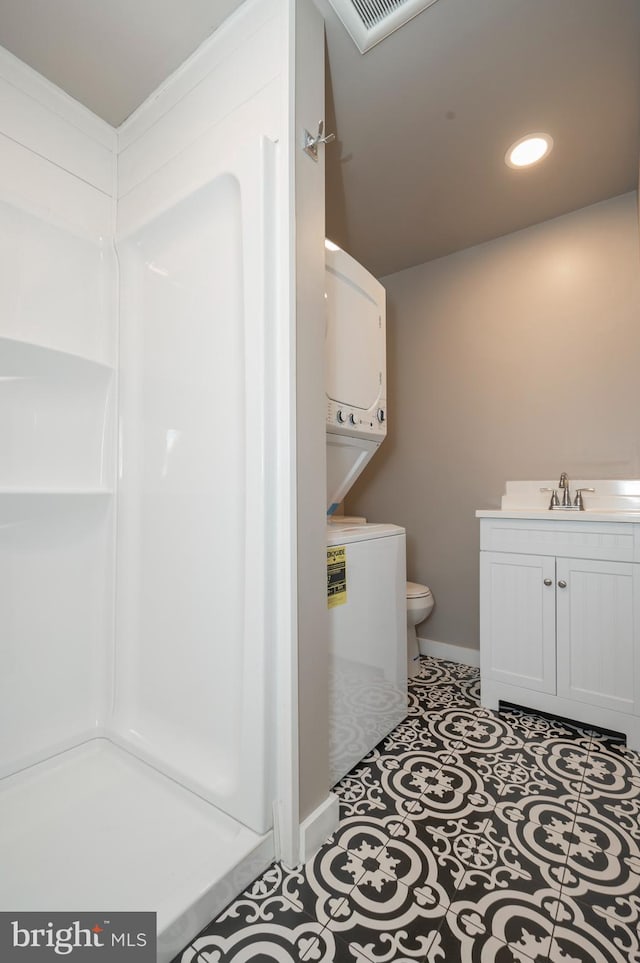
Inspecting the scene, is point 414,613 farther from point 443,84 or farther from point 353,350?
point 443,84

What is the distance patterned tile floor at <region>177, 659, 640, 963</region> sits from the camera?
3.11ft

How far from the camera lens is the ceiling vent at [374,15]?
1.31 metres

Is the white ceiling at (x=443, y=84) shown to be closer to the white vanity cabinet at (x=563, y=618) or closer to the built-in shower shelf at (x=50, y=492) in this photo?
the built-in shower shelf at (x=50, y=492)

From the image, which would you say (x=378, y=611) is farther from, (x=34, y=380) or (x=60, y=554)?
(x=34, y=380)

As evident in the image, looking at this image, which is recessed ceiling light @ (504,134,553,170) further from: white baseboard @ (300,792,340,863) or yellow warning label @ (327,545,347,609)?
white baseboard @ (300,792,340,863)

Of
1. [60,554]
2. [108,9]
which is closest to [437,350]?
[108,9]

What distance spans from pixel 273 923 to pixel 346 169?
262 cm

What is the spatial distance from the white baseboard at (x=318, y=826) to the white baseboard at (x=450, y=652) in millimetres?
1442

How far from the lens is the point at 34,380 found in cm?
148

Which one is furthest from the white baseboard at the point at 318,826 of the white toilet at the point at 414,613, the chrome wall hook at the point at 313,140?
the chrome wall hook at the point at 313,140

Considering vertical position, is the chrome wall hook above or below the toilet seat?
above
